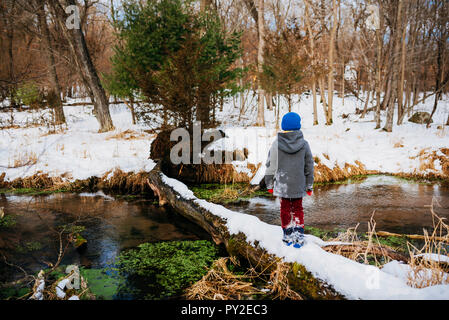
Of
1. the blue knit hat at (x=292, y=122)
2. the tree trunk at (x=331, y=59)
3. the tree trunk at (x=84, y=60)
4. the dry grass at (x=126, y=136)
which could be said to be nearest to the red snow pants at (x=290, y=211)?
the blue knit hat at (x=292, y=122)

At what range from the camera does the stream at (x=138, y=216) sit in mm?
4379

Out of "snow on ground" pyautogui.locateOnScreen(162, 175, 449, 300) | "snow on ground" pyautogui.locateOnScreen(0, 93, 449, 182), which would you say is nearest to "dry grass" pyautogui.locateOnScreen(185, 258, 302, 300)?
"snow on ground" pyautogui.locateOnScreen(162, 175, 449, 300)

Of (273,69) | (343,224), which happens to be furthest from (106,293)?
(273,69)

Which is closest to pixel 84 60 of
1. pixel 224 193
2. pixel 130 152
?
pixel 130 152

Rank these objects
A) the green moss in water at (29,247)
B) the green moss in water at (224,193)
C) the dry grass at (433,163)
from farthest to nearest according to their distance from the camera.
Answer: the dry grass at (433,163)
the green moss in water at (224,193)
the green moss in water at (29,247)

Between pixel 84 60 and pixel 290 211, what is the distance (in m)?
12.6

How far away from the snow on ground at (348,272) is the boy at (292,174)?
187mm

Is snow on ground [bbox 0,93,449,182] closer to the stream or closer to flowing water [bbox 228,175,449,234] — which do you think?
the stream

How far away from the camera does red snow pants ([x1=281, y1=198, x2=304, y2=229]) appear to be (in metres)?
3.13

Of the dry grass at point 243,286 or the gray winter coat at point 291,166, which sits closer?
the dry grass at point 243,286

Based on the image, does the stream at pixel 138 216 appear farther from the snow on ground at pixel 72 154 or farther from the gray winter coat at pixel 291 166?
the gray winter coat at pixel 291 166

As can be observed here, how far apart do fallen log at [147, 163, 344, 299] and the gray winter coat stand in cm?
82

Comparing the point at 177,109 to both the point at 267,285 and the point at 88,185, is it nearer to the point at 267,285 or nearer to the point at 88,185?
the point at 88,185

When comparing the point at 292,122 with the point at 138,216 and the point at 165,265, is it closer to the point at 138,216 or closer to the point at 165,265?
the point at 165,265
